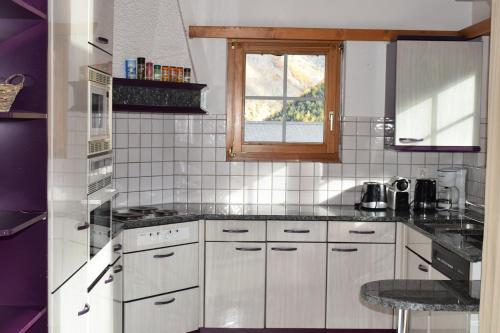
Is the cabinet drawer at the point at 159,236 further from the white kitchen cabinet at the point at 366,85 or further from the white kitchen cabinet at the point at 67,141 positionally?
the white kitchen cabinet at the point at 366,85

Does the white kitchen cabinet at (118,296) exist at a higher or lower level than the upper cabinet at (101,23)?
lower

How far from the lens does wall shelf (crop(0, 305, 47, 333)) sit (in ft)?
7.53

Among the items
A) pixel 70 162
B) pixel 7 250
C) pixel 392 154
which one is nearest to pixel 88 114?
pixel 70 162

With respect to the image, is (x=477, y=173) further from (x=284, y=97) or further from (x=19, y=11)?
(x=19, y=11)

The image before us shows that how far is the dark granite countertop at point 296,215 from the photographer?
14.6ft

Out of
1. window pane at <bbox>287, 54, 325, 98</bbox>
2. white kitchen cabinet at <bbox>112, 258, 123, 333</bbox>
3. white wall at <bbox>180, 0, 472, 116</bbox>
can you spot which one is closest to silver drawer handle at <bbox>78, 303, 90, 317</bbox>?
white kitchen cabinet at <bbox>112, 258, 123, 333</bbox>

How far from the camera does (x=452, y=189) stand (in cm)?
497

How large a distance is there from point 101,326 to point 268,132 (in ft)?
7.13

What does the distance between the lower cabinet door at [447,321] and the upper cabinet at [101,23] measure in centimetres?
218

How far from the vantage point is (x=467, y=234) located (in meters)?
4.21

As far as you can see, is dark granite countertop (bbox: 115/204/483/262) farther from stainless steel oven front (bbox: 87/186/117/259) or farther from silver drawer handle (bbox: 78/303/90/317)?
silver drawer handle (bbox: 78/303/90/317)

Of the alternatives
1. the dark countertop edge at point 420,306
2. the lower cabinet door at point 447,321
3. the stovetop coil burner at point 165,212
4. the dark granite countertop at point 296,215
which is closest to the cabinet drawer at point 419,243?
the dark granite countertop at point 296,215

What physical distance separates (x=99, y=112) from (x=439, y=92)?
245 centimetres

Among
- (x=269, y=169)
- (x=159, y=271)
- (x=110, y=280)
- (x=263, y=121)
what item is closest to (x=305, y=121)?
(x=263, y=121)
